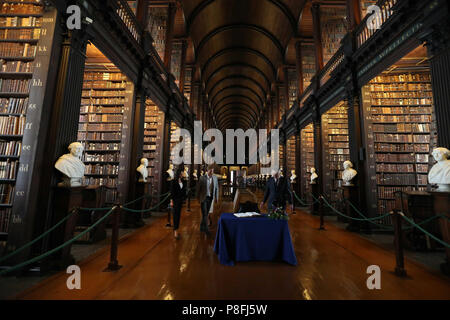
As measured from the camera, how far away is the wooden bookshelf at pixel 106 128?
527cm

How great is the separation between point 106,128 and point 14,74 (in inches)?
109

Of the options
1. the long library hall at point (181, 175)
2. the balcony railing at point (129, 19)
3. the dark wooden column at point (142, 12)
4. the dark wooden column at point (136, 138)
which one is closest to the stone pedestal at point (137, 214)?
the long library hall at point (181, 175)

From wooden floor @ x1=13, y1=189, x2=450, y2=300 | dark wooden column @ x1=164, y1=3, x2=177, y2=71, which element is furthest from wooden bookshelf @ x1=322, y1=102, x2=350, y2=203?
dark wooden column @ x1=164, y1=3, x2=177, y2=71

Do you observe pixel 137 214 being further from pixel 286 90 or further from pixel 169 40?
pixel 286 90

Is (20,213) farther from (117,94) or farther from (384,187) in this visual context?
(384,187)

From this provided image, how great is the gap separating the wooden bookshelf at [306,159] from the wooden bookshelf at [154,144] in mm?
5857

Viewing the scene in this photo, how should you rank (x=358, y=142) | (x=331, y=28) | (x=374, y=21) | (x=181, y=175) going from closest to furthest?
1. (x=374, y=21)
2. (x=181, y=175)
3. (x=358, y=142)
4. (x=331, y=28)

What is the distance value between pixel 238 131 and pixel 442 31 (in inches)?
1446

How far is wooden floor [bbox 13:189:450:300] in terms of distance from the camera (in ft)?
6.60

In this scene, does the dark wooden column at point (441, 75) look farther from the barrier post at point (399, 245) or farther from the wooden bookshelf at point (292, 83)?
the wooden bookshelf at point (292, 83)

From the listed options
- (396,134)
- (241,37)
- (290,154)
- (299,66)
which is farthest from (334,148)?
(241,37)

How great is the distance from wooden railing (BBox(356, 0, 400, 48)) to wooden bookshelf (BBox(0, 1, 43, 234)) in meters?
6.28

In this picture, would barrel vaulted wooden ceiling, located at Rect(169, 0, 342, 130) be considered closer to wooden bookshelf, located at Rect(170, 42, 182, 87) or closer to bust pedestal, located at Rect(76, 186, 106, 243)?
wooden bookshelf, located at Rect(170, 42, 182, 87)

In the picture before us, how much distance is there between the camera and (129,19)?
4.84 m
